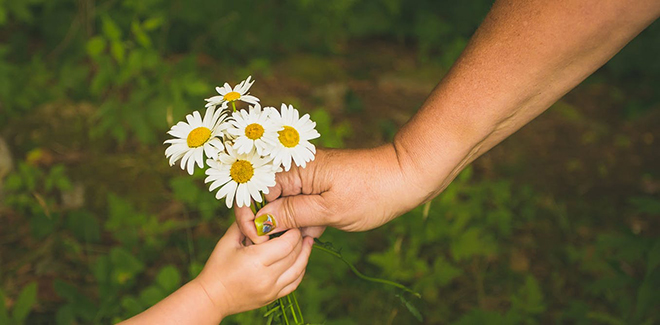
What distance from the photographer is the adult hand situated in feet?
4.39

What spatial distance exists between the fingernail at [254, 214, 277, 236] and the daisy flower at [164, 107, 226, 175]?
0.22 meters

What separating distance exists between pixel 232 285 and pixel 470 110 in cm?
81

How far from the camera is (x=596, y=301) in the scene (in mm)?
2551

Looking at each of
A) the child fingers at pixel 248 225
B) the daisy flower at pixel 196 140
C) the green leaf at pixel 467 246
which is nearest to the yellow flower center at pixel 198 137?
the daisy flower at pixel 196 140

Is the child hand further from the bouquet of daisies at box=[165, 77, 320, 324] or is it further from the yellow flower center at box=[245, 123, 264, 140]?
the yellow flower center at box=[245, 123, 264, 140]

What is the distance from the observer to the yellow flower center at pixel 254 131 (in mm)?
1106

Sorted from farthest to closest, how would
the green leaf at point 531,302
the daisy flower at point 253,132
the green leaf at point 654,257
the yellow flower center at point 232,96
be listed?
1. the green leaf at point 531,302
2. the green leaf at point 654,257
3. the yellow flower center at point 232,96
4. the daisy flower at point 253,132

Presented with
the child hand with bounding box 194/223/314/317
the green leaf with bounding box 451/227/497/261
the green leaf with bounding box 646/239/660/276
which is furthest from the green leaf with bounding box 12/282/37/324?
the green leaf with bounding box 646/239/660/276

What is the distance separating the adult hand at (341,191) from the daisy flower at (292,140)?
182 millimetres

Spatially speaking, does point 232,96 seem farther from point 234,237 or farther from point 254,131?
point 234,237

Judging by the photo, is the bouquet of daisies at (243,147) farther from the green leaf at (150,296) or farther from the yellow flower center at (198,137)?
the green leaf at (150,296)

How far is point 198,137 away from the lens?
1.16 m

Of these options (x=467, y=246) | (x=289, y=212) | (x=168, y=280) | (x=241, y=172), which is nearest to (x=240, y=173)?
(x=241, y=172)

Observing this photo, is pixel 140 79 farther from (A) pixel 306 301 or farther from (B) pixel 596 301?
→ (B) pixel 596 301
